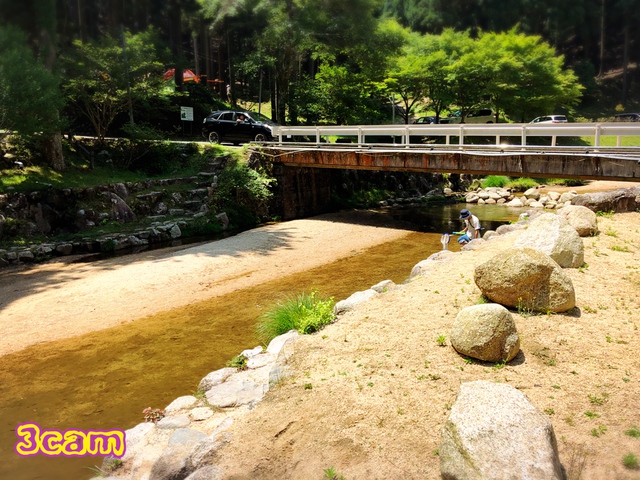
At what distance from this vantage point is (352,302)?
8.70 metres

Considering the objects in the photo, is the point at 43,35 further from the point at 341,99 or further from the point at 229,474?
the point at 229,474

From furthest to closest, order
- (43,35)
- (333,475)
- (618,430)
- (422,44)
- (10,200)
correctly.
Answer: (422,44) → (43,35) → (10,200) → (618,430) → (333,475)

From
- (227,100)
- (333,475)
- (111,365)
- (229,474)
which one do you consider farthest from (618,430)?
(227,100)

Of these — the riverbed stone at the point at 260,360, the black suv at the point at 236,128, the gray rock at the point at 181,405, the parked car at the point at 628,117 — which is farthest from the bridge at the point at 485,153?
the parked car at the point at 628,117

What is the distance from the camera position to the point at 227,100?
141 feet

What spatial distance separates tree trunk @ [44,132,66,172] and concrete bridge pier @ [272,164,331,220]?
365 inches

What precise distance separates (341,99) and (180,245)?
16.7 meters

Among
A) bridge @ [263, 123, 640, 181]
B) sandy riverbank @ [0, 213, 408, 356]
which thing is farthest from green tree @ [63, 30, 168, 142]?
sandy riverbank @ [0, 213, 408, 356]

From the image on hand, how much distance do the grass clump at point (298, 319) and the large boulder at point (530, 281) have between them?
2.71m

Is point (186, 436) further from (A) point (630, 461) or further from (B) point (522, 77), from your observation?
(B) point (522, 77)

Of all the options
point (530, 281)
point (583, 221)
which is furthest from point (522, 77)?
point (530, 281)

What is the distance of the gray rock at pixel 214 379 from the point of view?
6.87m

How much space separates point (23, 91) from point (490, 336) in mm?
17033

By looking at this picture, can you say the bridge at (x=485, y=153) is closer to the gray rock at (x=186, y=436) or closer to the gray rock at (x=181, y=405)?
the gray rock at (x=181, y=405)
